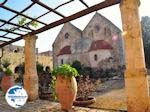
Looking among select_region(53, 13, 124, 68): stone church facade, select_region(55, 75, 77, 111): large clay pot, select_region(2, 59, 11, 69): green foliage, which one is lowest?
select_region(55, 75, 77, 111): large clay pot

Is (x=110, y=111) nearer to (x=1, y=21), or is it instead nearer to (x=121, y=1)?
(x=121, y=1)

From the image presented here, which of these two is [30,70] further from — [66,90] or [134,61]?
[134,61]

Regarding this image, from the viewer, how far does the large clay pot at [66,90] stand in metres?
6.65

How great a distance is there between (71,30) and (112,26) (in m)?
6.29

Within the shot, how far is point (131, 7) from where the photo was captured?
19.2 ft

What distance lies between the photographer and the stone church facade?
2758cm

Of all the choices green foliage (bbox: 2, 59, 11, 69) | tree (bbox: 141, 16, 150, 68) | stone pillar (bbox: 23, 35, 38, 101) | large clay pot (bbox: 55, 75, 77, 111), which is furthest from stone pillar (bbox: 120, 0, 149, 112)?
green foliage (bbox: 2, 59, 11, 69)

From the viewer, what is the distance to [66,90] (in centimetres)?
666

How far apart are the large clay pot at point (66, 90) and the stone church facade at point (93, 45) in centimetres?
2104

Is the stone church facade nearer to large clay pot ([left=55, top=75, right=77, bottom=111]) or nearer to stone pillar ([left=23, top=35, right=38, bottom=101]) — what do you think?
stone pillar ([left=23, top=35, right=38, bottom=101])

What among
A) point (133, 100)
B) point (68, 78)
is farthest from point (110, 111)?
point (68, 78)

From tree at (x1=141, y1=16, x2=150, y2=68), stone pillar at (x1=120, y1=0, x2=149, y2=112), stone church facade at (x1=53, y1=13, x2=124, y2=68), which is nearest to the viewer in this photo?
stone pillar at (x1=120, y1=0, x2=149, y2=112)

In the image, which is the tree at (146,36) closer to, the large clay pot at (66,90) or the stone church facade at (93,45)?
the stone church facade at (93,45)

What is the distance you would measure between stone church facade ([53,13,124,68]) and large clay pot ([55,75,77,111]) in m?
21.0
